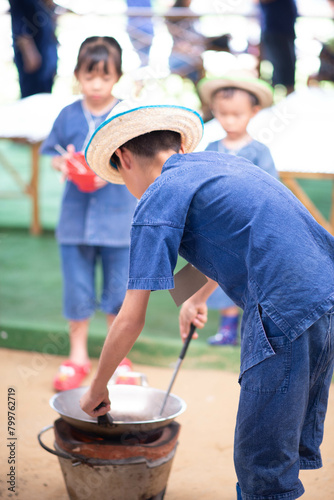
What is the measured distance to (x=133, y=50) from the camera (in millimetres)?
6805

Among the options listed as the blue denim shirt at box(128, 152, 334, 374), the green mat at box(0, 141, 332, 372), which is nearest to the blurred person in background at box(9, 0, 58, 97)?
the green mat at box(0, 141, 332, 372)

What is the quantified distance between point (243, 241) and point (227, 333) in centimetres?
211

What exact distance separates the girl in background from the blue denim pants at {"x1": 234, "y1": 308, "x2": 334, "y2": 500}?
5.44 feet

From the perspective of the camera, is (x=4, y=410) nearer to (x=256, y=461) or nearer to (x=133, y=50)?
(x=256, y=461)

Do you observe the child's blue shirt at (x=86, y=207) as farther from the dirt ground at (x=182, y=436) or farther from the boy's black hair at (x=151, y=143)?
the boy's black hair at (x=151, y=143)

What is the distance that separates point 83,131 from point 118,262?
72cm

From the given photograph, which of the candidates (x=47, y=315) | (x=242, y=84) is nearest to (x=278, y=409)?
(x=242, y=84)

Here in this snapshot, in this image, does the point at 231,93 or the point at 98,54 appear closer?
the point at 98,54

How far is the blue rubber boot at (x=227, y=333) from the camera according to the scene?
355 cm

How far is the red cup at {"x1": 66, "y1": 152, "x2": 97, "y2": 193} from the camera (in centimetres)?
297

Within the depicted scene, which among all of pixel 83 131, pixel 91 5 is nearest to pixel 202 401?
pixel 83 131

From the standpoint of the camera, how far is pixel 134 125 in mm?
1644

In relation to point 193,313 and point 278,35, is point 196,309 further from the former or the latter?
point 278,35

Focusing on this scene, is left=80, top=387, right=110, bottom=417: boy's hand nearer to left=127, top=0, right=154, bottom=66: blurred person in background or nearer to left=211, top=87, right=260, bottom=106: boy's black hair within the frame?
left=211, top=87, right=260, bottom=106: boy's black hair
